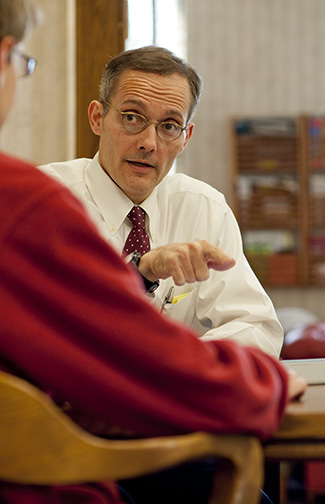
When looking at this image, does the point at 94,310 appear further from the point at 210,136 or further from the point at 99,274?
the point at 210,136

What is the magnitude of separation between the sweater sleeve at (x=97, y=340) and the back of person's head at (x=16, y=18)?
23 cm

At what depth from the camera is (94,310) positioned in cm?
84

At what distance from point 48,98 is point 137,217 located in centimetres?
98

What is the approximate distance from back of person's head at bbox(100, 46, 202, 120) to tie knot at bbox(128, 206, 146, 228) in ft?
1.15

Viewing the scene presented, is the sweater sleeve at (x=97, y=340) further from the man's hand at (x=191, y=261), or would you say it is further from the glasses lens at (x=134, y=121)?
the glasses lens at (x=134, y=121)

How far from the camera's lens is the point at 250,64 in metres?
6.96

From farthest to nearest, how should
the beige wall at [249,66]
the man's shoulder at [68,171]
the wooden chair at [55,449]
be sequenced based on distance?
the beige wall at [249,66] < the man's shoulder at [68,171] < the wooden chair at [55,449]

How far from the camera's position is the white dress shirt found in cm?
188

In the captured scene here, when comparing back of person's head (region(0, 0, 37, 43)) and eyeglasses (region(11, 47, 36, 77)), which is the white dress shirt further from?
back of person's head (region(0, 0, 37, 43))

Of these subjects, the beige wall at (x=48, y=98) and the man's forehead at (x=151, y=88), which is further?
the beige wall at (x=48, y=98)

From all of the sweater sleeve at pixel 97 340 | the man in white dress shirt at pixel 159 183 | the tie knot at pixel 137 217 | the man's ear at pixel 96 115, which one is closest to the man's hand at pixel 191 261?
the sweater sleeve at pixel 97 340

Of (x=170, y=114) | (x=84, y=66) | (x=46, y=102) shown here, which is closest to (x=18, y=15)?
(x=170, y=114)

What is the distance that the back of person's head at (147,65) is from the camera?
2.09 meters

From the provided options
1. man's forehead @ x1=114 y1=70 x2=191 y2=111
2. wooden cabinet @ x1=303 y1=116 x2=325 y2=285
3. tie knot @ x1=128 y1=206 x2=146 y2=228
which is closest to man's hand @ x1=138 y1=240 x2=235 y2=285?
tie knot @ x1=128 y1=206 x2=146 y2=228
